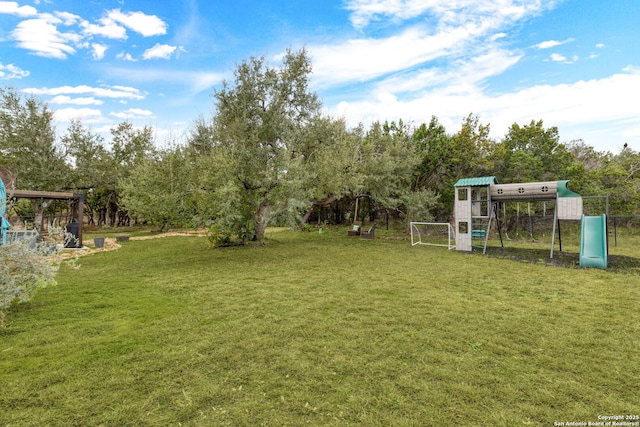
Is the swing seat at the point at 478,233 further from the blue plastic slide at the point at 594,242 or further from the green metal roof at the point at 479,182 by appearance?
the blue plastic slide at the point at 594,242

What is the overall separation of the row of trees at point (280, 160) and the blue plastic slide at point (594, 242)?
829cm

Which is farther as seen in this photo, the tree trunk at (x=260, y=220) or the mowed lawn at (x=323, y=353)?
the tree trunk at (x=260, y=220)

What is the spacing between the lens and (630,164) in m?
22.4

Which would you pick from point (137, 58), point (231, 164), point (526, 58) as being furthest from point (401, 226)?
point (137, 58)

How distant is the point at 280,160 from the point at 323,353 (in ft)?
30.7

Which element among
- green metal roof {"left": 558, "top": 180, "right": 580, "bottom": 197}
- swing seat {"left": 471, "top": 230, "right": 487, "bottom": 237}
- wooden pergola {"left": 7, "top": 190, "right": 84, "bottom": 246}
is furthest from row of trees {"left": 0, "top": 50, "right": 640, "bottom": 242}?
green metal roof {"left": 558, "top": 180, "right": 580, "bottom": 197}

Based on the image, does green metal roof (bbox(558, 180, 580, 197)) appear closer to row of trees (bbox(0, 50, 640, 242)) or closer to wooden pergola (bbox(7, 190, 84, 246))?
row of trees (bbox(0, 50, 640, 242))

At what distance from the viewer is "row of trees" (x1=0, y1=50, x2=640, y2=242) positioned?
11.5 meters

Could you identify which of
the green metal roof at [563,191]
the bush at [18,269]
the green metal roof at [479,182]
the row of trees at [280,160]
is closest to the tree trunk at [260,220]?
the row of trees at [280,160]

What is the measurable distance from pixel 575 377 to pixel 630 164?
29.0 metres

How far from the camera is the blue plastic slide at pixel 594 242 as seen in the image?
9.02 metres

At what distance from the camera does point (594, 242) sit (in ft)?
31.1

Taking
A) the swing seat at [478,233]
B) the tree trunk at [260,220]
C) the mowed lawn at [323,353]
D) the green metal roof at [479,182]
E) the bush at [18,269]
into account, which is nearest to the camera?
the mowed lawn at [323,353]

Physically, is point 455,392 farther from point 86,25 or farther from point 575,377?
point 86,25
